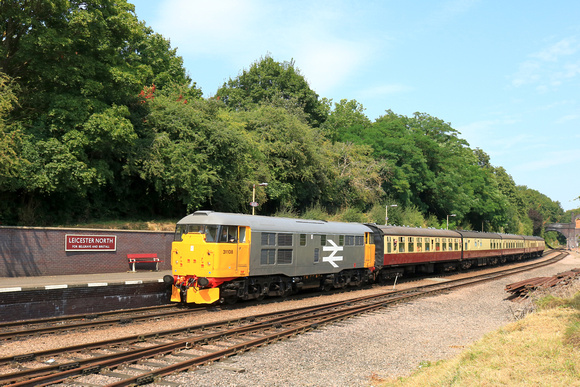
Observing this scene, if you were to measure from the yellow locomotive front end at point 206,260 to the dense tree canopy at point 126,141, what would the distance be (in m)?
8.31

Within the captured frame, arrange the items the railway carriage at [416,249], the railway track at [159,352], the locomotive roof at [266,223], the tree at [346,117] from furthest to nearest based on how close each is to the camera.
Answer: the tree at [346,117] < the railway carriage at [416,249] < the locomotive roof at [266,223] < the railway track at [159,352]

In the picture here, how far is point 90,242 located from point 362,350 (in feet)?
49.1

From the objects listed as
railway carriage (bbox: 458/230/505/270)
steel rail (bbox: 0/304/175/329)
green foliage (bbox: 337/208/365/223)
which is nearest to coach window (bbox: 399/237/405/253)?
railway carriage (bbox: 458/230/505/270)

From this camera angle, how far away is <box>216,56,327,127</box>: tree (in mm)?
58750

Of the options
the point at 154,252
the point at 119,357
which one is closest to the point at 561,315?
the point at 119,357

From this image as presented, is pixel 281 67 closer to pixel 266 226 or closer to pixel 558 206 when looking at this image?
pixel 266 226

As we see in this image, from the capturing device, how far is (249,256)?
17.3 m

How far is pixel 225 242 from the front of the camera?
54.0 feet

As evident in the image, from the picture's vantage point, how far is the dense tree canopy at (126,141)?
2325 cm

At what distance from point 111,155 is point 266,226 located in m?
14.9

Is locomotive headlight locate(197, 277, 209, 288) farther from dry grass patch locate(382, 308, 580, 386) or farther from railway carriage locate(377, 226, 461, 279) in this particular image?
railway carriage locate(377, 226, 461, 279)

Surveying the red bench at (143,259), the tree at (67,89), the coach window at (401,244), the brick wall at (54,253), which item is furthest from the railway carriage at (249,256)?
the tree at (67,89)

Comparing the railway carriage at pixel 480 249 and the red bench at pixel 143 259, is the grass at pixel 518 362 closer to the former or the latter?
the red bench at pixel 143 259

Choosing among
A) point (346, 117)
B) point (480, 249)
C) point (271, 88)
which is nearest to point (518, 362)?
point (480, 249)
